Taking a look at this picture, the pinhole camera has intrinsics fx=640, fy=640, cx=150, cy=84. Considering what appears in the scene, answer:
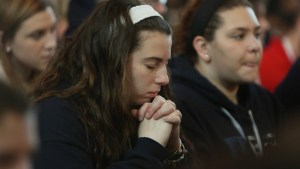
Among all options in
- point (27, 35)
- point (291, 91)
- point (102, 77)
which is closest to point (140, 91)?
point (102, 77)

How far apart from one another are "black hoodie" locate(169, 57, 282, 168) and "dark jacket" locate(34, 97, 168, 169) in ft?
2.49

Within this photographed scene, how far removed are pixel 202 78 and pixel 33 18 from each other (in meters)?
1.00

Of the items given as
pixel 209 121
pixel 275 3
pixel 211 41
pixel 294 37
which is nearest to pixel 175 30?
pixel 211 41

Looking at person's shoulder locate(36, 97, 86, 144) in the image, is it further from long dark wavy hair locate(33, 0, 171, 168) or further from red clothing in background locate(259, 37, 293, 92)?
red clothing in background locate(259, 37, 293, 92)

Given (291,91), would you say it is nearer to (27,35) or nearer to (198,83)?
(198,83)

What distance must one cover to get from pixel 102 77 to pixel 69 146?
288 millimetres

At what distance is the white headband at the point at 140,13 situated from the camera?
2279 mm

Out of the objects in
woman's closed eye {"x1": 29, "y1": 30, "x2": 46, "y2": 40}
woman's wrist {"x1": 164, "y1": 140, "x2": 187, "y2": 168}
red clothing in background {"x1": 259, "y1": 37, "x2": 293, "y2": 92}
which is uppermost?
woman's wrist {"x1": 164, "y1": 140, "x2": 187, "y2": 168}

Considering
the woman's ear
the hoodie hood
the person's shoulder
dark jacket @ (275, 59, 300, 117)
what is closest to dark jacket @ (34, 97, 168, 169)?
the person's shoulder

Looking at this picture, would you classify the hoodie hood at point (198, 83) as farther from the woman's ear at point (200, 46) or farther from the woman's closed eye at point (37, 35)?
the woman's closed eye at point (37, 35)

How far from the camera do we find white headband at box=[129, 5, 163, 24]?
228 cm

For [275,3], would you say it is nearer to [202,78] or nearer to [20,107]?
[202,78]

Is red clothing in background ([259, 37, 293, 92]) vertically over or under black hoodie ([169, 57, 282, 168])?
under

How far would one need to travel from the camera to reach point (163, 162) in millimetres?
2193
